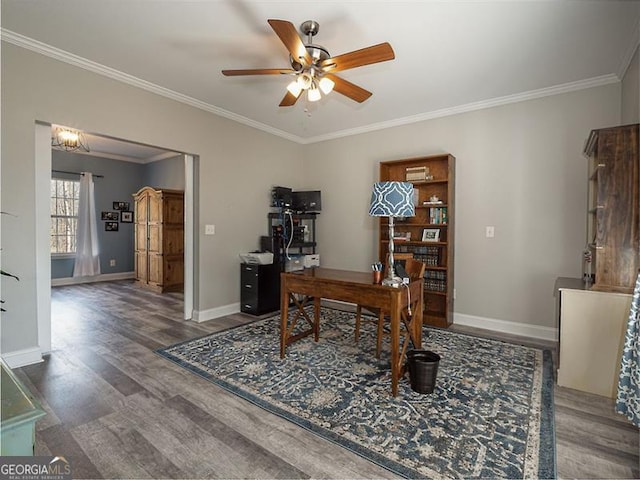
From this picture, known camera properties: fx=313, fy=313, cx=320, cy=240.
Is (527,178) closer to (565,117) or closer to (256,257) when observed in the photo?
(565,117)

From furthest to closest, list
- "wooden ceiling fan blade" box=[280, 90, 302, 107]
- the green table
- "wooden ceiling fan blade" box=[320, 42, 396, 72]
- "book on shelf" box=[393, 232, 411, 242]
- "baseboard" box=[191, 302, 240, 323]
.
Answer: "book on shelf" box=[393, 232, 411, 242]
"baseboard" box=[191, 302, 240, 323]
"wooden ceiling fan blade" box=[280, 90, 302, 107]
"wooden ceiling fan blade" box=[320, 42, 396, 72]
the green table

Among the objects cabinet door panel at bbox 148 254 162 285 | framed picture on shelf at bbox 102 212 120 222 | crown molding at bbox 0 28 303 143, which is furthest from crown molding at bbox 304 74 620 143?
framed picture on shelf at bbox 102 212 120 222

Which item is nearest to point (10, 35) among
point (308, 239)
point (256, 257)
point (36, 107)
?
point (36, 107)

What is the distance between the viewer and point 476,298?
12.3 feet

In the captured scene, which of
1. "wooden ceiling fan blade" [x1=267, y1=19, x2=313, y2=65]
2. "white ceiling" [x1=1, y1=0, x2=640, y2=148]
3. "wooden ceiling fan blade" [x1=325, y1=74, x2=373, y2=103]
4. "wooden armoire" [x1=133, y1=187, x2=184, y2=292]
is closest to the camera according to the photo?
"wooden ceiling fan blade" [x1=267, y1=19, x2=313, y2=65]

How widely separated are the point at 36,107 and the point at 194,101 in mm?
1492

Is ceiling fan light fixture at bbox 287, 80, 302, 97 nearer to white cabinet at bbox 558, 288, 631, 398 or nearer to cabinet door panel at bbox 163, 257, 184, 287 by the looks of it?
white cabinet at bbox 558, 288, 631, 398

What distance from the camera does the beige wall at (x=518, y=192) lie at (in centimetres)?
318

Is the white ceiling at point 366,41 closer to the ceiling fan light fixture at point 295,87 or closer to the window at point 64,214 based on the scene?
the ceiling fan light fixture at point 295,87

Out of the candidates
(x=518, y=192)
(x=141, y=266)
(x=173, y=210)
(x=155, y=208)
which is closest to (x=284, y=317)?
(x=518, y=192)

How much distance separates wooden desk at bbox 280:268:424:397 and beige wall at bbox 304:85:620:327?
148cm

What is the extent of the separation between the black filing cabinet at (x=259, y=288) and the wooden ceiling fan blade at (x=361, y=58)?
2610 millimetres

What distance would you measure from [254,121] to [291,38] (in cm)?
264

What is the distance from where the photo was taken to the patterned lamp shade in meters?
2.34
